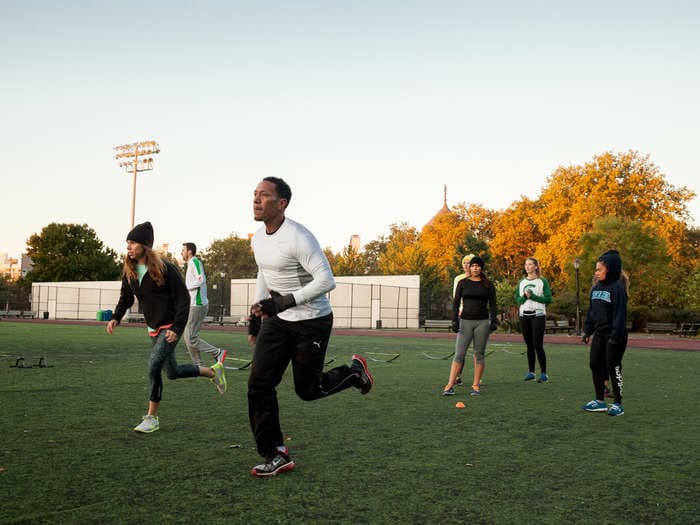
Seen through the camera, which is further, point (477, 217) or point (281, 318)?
point (477, 217)

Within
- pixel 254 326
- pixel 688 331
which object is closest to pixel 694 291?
pixel 688 331

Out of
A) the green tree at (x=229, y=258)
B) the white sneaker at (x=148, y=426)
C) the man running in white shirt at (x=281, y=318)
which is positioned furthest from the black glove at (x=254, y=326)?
the green tree at (x=229, y=258)

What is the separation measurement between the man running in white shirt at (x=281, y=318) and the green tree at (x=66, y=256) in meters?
→ 75.7

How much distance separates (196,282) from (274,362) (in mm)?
6341

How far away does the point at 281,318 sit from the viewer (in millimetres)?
4719

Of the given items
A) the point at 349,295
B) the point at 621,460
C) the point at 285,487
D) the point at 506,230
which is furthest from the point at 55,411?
the point at 506,230

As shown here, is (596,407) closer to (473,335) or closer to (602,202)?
(473,335)

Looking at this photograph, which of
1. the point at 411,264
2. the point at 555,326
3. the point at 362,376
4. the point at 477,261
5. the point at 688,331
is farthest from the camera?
the point at 411,264

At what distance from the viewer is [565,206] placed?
49000 millimetres

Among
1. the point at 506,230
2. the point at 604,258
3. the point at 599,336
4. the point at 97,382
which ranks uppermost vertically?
the point at 506,230

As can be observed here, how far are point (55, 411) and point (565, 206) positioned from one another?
4597 centimetres

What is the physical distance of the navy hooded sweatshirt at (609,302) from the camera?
7883 millimetres

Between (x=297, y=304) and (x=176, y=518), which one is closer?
(x=176, y=518)

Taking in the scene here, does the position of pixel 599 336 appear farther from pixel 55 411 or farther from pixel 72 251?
pixel 72 251
